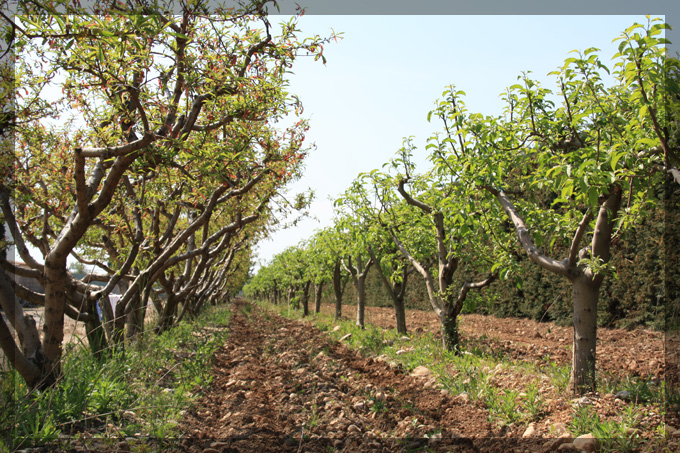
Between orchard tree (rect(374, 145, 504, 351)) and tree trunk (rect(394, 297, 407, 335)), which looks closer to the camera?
orchard tree (rect(374, 145, 504, 351))

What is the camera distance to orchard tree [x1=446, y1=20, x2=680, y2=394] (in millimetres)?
3432

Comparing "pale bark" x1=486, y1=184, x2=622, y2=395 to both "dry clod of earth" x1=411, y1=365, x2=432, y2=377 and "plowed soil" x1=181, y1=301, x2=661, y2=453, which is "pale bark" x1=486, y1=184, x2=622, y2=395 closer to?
"plowed soil" x1=181, y1=301, x2=661, y2=453

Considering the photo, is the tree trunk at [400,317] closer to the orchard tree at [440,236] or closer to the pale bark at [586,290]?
the orchard tree at [440,236]

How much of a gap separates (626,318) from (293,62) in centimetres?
940

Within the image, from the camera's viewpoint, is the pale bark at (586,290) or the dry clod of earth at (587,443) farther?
the pale bark at (586,290)

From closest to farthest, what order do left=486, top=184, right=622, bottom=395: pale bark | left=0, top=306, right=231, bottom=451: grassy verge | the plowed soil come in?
Answer: left=0, top=306, right=231, bottom=451: grassy verge < the plowed soil < left=486, top=184, right=622, bottom=395: pale bark

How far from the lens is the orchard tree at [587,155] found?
135 inches

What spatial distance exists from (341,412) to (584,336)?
2.78 meters

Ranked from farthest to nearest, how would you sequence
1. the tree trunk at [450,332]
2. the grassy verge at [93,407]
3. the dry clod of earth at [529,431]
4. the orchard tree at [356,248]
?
the orchard tree at [356,248] < the tree trunk at [450,332] < the dry clod of earth at [529,431] < the grassy verge at [93,407]

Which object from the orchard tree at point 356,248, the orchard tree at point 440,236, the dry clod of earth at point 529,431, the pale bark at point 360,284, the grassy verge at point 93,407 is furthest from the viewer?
the pale bark at point 360,284

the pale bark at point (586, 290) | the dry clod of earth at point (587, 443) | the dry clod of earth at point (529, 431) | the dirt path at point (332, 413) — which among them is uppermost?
the pale bark at point (586, 290)

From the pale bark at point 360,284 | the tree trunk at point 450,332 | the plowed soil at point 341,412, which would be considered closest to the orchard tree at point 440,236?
the tree trunk at point 450,332

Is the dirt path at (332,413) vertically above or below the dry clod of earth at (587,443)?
below

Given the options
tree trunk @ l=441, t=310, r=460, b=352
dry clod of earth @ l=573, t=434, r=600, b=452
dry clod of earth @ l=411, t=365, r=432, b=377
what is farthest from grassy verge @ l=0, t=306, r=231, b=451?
tree trunk @ l=441, t=310, r=460, b=352
